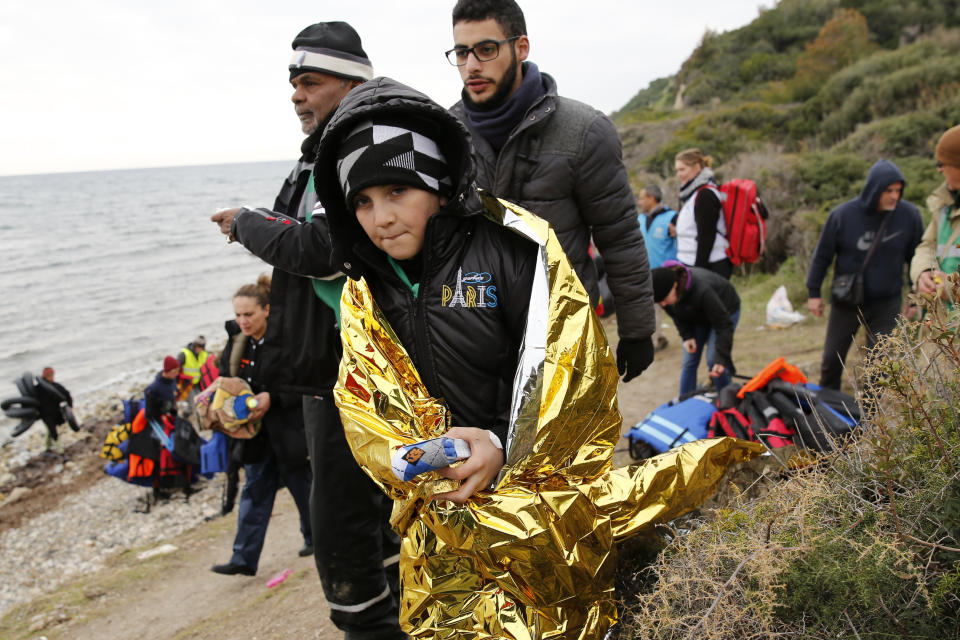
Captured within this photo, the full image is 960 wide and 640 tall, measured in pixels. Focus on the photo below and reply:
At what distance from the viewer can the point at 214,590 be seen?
5.46 m

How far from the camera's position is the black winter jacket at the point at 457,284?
180 centimetres

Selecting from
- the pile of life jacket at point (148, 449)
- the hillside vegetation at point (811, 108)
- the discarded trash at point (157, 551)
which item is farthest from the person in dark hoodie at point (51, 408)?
the hillside vegetation at point (811, 108)

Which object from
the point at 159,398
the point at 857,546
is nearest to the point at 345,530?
the point at 857,546

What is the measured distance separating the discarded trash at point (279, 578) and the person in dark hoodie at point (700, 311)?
148 inches

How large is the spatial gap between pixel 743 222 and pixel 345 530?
16.1 feet

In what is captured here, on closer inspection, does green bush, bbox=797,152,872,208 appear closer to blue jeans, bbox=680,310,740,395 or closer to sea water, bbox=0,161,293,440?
blue jeans, bbox=680,310,740,395

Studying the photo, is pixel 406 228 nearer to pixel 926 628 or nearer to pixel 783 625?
pixel 783 625

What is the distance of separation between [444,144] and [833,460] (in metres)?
1.67

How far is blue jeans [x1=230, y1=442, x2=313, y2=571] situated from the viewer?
4.68m

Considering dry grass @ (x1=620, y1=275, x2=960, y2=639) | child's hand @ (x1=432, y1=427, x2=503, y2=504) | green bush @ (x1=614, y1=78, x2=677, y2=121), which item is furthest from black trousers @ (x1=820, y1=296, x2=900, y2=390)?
green bush @ (x1=614, y1=78, x2=677, y2=121)

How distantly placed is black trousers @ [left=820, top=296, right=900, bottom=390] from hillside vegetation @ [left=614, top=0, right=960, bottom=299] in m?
4.21

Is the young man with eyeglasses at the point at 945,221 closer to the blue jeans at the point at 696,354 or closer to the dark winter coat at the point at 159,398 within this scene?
the blue jeans at the point at 696,354

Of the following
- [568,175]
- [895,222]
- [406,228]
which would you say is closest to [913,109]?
[895,222]

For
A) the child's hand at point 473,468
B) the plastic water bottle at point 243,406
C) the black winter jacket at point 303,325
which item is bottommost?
the plastic water bottle at point 243,406
